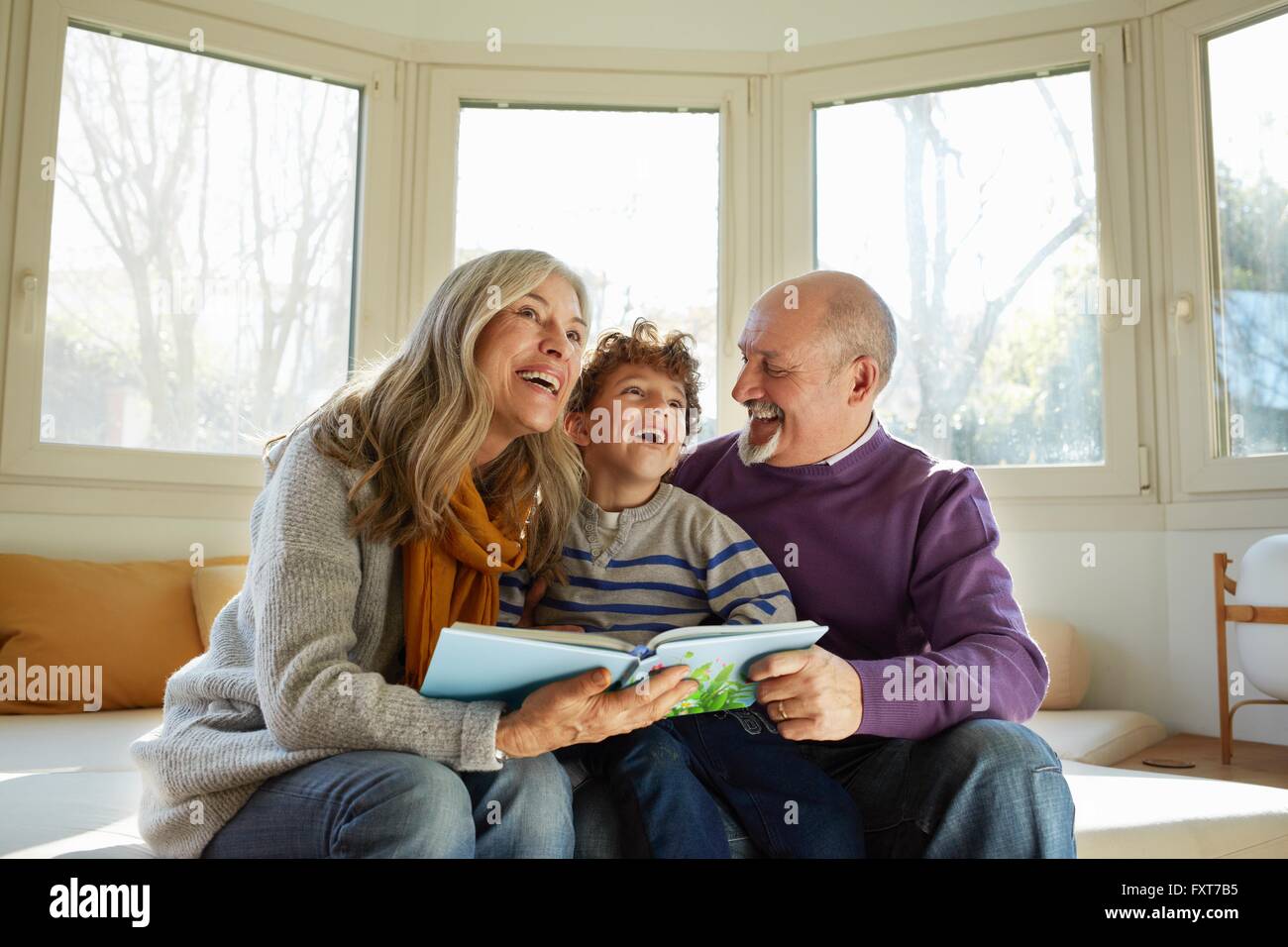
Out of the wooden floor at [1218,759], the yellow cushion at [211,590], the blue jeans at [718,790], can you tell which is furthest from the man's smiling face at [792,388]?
the yellow cushion at [211,590]

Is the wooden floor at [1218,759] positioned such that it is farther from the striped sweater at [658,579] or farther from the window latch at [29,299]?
the window latch at [29,299]

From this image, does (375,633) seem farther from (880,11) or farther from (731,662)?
(880,11)

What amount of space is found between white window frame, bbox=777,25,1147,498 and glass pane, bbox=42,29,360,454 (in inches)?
67.7

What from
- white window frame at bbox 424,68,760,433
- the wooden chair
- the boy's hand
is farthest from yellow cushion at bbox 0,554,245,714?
the wooden chair

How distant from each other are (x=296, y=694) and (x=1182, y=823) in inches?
52.6

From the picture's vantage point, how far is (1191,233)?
3.18 meters

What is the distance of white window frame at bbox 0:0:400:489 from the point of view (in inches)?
121

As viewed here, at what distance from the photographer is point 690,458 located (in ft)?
6.44

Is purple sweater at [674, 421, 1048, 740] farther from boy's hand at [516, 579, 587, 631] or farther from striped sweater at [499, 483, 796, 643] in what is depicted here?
boy's hand at [516, 579, 587, 631]

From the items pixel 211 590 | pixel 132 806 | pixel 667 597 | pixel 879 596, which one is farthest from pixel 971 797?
pixel 211 590

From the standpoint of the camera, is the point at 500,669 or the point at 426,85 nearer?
the point at 500,669

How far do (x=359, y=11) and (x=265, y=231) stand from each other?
77cm

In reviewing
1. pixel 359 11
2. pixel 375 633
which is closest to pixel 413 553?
pixel 375 633
